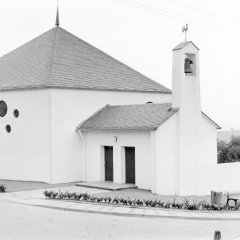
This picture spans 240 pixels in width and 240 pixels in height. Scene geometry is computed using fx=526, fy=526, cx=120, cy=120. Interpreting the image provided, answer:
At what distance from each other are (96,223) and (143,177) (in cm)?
948

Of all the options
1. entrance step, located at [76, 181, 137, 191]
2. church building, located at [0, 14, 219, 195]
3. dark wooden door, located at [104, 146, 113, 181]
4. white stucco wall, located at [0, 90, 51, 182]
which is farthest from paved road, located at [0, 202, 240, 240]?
white stucco wall, located at [0, 90, 51, 182]

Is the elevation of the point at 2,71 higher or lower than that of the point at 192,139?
higher

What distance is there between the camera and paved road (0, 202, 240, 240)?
14750mm

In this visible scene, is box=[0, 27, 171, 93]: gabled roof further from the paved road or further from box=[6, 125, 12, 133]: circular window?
the paved road

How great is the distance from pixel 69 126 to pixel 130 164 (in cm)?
445

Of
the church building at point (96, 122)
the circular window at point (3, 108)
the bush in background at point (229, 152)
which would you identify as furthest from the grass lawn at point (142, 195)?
the bush in background at point (229, 152)

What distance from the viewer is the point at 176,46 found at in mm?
26578

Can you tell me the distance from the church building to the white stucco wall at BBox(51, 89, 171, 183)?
0.18ft

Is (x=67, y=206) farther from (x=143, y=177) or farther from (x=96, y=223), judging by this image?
(x=143, y=177)

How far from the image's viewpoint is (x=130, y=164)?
2730 centimetres

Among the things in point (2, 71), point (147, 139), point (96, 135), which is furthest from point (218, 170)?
point (2, 71)

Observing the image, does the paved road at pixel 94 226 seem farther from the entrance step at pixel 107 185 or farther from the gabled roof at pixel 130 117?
the gabled roof at pixel 130 117

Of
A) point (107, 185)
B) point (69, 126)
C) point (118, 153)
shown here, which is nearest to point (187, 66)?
point (118, 153)

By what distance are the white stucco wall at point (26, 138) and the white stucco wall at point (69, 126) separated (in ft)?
1.45
